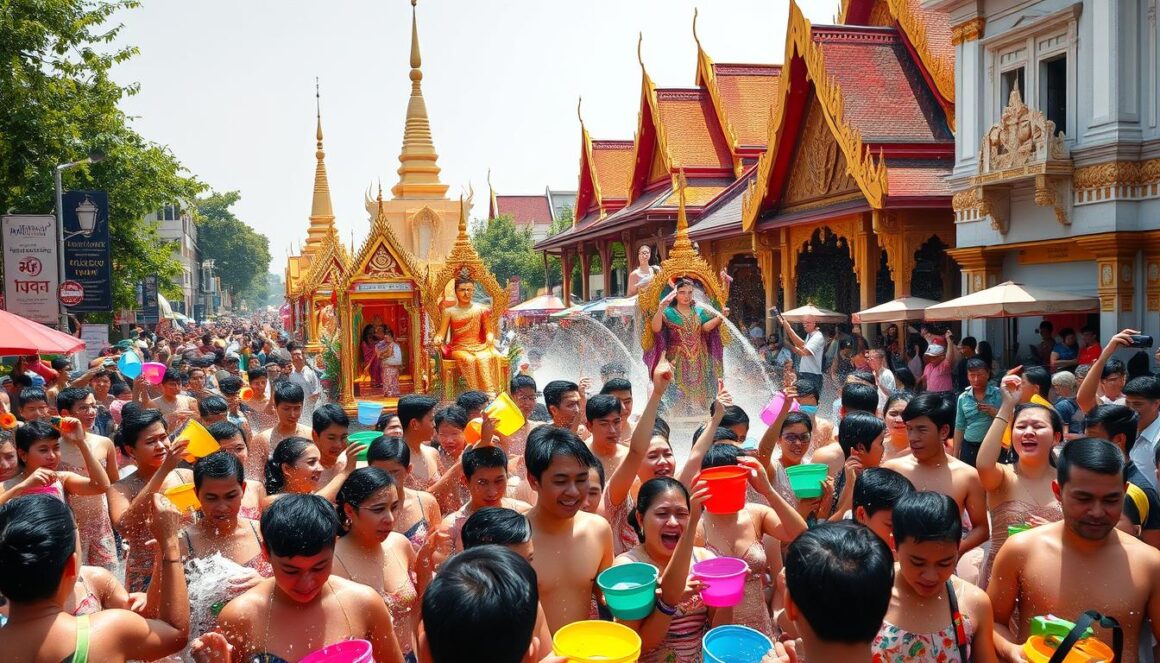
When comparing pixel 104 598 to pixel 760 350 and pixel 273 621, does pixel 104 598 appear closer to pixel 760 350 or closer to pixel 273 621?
pixel 273 621

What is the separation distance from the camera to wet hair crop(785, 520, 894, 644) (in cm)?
236

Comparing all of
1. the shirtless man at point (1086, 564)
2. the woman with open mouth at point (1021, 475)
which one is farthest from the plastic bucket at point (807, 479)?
the shirtless man at point (1086, 564)

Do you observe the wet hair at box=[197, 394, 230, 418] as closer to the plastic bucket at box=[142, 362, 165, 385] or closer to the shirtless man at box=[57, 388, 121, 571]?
the shirtless man at box=[57, 388, 121, 571]

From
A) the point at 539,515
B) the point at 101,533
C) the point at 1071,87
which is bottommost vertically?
the point at 101,533

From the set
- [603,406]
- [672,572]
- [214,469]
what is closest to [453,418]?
[603,406]

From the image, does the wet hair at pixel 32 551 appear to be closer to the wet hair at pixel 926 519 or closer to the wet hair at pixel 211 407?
the wet hair at pixel 926 519

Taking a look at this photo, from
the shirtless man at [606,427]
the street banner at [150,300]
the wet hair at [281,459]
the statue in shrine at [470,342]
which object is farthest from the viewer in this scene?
the street banner at [150,300]

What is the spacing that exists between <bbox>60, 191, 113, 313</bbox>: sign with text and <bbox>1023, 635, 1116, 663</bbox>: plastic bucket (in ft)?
50.5

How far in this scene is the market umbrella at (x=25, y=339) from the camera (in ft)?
24.6

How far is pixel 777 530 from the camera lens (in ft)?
13.3

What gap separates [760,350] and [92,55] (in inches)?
545

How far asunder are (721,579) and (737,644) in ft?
1.11

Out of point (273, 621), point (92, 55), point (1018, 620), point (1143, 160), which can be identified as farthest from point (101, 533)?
point (92, 55)

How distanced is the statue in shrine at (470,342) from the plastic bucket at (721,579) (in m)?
8.02
